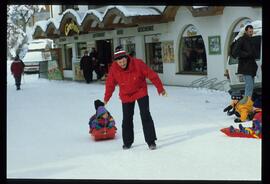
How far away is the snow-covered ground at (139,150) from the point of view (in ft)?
16.4

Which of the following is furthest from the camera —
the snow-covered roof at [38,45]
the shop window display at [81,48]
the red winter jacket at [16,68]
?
the snow-covered roof at [38,45]

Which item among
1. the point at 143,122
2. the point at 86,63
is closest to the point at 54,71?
the point at 86,63

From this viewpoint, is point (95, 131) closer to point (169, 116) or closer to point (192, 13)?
point (169, 116)

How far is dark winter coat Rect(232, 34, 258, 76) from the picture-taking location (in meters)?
7.75

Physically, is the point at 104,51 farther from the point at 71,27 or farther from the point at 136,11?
the point at 136,11

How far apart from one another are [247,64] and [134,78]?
2.73 metres

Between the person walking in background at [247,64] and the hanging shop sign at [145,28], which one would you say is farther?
the hanging shop sign at [145,28]

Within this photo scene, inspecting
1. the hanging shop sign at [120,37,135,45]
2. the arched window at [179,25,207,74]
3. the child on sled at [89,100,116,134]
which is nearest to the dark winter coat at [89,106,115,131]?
the child on sled at [89,100,116,134]

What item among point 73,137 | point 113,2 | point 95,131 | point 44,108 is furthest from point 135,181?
point 44,108

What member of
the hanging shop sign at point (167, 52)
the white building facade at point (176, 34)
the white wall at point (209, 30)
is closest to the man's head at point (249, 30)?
the white building facade at point (176, 34)

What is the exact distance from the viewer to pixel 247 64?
25.7ft

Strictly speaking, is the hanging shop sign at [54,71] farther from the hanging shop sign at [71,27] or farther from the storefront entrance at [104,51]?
the storefront entrance at [104,51]

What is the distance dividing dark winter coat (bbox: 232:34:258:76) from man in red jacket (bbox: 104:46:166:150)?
7.62 ft

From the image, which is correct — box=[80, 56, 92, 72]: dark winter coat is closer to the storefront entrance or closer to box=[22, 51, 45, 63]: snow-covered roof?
the storefront entrance
